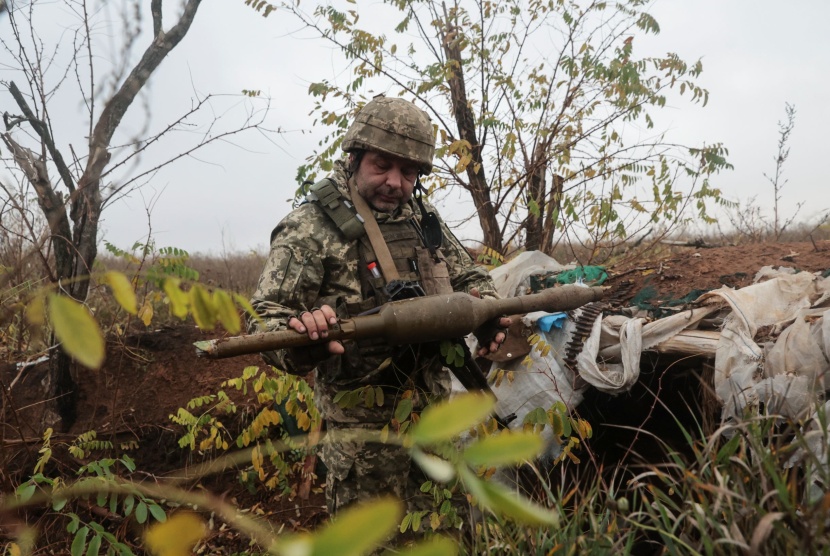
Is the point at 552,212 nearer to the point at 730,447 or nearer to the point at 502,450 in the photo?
the point at 730,447

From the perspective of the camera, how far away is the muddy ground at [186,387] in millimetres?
3836

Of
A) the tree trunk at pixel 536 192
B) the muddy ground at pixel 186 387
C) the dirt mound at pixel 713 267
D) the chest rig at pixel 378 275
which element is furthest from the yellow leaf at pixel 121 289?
the tree trunk at pixel 536 192

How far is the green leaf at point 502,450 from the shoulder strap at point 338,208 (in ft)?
7.39

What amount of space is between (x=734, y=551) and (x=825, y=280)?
2.83 metres

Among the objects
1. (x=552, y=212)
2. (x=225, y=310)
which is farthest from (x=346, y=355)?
(x=552, y=212)

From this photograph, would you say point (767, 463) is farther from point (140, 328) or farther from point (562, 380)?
point (140, 328)

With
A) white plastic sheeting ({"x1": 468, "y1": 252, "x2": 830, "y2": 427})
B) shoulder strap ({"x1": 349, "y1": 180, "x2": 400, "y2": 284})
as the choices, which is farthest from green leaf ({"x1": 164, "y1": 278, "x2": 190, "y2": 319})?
white plastic sheeting ({"x1": 468, "y1": 252, "x2": 830, "y2": 427})

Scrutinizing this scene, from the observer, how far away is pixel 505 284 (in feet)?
15.0

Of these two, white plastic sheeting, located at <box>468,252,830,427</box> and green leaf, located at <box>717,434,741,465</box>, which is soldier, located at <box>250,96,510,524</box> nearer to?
white plastic sheeting, located at <box>468,252,830,427</box>

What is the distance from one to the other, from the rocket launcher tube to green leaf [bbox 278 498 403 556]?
4.28 ft

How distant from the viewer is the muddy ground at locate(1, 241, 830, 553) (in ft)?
12.6

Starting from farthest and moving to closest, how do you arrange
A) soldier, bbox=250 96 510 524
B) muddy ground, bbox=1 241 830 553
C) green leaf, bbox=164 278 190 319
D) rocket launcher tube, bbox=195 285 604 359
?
muddy ground, bbox=1 241 830 553
soldier, bbox=250 96 510 524
rocket launcher tube, bbox=195 285 604 359
green leaf, bbox=164 278 190 319

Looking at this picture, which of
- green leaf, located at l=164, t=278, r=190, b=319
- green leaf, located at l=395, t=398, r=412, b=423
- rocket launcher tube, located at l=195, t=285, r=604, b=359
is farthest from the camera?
green leaf, located at l=395, t=398, r=412, b=423

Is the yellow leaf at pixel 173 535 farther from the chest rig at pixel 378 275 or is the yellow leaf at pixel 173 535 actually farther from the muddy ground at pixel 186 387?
the muddy ground at pixel 186 387
